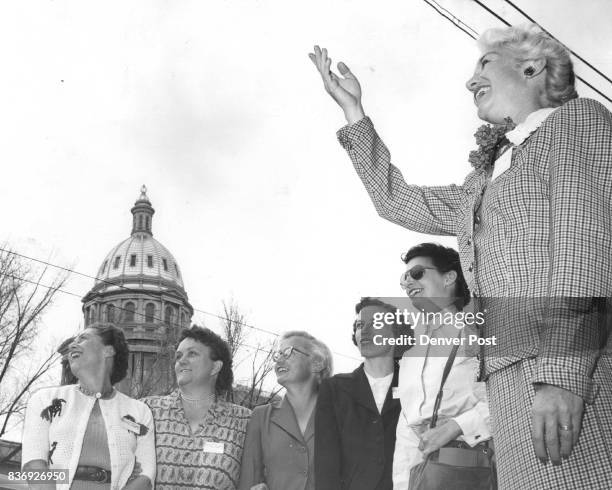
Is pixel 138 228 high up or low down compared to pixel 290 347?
up

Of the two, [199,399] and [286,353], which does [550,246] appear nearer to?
[286,353]

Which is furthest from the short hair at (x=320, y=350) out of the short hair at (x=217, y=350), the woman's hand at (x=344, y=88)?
the woman's hand at (x=344, y=88)

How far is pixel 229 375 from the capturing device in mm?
5418

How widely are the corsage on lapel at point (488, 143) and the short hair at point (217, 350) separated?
11.3ft

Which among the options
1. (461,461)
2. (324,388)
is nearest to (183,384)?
(324,388)

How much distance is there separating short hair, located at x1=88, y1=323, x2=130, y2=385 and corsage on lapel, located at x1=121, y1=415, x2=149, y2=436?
0.33 metres

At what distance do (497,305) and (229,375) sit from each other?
12.5ft

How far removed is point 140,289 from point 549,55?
195ft

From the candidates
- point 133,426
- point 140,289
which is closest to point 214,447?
point 133,426

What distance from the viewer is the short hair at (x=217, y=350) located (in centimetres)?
530

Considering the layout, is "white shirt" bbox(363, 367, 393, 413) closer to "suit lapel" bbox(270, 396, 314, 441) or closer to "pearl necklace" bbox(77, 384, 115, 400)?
"suit lapel" bbox(270, 396, 314, 441)

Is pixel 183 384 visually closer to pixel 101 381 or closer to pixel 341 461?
pixel 101 381

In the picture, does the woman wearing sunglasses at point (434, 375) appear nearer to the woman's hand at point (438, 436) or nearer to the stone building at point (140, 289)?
the woman's hand at point (438, 436)

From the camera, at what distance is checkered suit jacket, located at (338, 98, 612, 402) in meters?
1.61
